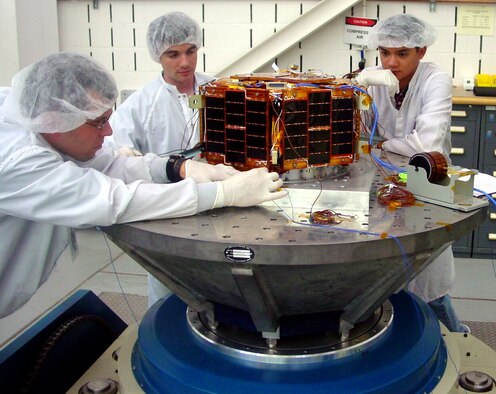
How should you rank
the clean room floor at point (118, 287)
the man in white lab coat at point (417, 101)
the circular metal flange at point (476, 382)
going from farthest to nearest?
the clean room floor at point (118, 287)
the man in white lab coat at point (417, 101)
the circular metal flange at point (476, 382)

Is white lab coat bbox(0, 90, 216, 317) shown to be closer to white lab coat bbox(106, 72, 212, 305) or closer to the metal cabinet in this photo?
white lab coat bbox(106, 72, 212, 305)

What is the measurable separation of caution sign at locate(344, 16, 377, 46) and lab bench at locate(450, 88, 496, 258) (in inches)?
27.0

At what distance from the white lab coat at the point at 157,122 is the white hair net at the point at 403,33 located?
69 centimetres

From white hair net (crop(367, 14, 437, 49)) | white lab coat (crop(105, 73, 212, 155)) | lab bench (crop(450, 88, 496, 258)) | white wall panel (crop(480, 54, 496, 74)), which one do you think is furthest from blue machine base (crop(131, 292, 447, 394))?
white wall panel (crop(480, 54, 496, 74))

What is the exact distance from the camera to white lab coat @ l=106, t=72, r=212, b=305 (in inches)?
78.9

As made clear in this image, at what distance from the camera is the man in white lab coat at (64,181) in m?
1.14

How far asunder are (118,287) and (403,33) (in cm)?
190

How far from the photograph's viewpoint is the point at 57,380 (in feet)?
4.77

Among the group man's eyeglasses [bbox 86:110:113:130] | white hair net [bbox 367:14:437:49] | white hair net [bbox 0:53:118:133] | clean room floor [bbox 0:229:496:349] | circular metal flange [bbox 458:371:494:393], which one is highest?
white hair net [bbox 367:14:437:49]

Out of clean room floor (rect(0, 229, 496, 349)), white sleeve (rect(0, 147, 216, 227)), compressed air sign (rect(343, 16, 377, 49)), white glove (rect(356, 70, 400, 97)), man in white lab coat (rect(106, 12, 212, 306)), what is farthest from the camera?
compressed air sign (rect(343, 16, 377, 49))

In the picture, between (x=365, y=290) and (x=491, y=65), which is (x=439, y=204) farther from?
(x=491, y=65)

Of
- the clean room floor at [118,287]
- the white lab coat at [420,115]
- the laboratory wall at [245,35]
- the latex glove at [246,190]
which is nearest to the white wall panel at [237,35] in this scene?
the laboratory wall at [245,35]

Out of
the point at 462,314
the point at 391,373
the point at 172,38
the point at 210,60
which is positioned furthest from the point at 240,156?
the point at 210,60

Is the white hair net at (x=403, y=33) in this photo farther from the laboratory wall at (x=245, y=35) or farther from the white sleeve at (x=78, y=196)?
the laboratory wall at (x=245, y=35)
